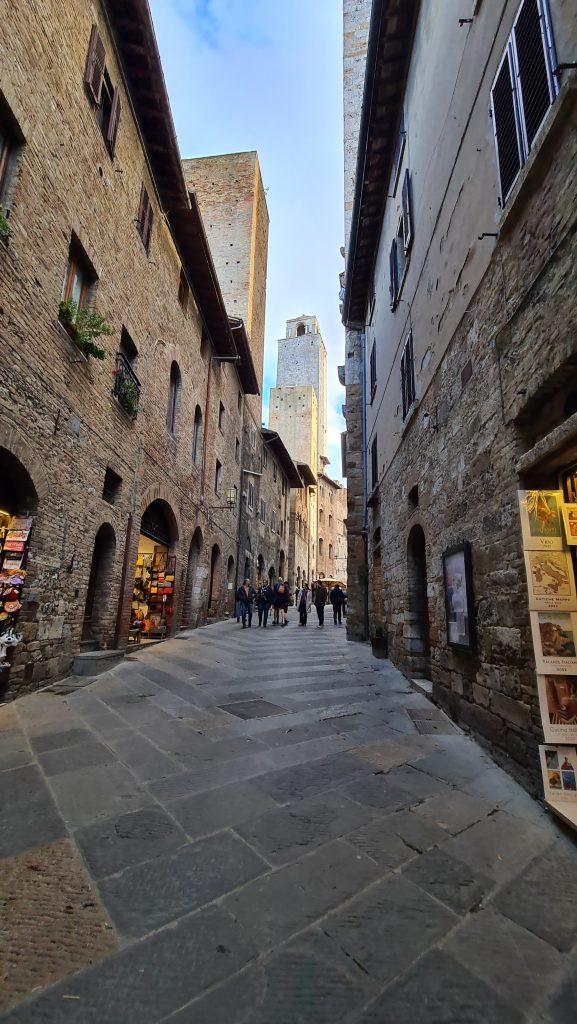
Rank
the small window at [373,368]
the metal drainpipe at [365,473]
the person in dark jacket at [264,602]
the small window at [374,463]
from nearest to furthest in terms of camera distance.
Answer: the small window at [374,463], the small window at [373,368], the metal drainpipe at [365,473], the person in dark jacket at [264,602]

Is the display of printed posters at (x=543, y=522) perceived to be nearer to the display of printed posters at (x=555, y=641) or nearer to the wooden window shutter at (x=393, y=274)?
the display of printed posters at (x=555, y=641)

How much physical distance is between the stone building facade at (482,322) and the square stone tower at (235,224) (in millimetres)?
12904

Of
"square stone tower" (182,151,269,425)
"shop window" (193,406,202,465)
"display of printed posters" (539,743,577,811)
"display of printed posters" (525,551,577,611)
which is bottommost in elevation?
"display of printed posters" (539,743,577,811)

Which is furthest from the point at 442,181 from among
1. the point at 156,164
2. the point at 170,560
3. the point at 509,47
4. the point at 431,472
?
the point at 170,560

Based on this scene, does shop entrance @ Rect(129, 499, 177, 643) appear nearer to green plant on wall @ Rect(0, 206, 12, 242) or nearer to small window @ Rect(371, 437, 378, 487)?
small window @ Rect(371, 437, 378, 487)

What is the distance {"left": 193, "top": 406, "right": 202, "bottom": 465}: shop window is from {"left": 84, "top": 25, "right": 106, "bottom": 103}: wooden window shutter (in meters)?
7.03

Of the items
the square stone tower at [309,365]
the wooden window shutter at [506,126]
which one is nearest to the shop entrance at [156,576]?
Result: the wooden window shutter at [506,126]

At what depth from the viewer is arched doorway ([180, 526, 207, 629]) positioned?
40.4 ft

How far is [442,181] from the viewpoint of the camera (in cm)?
563

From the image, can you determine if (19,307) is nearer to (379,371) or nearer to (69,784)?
(69,784)

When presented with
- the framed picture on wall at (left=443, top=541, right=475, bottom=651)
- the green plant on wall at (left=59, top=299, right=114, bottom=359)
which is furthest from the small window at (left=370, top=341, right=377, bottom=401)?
the framed picture on wall at (left=443, top=541, right=475, bottom=651)

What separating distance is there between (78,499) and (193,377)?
22.3 feet

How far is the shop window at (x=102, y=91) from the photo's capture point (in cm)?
676

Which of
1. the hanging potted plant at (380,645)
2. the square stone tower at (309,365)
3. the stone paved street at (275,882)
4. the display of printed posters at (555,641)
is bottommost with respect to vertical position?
the stone paved street at (275,882)
